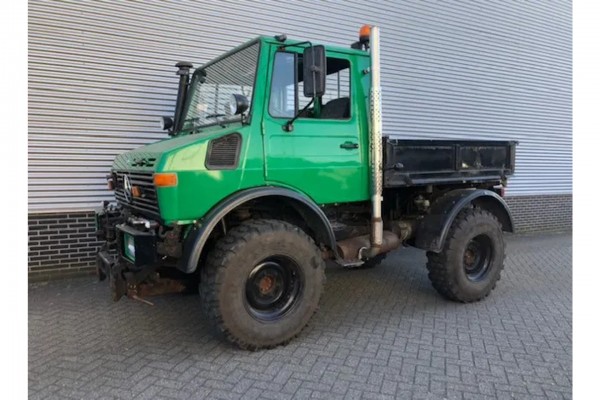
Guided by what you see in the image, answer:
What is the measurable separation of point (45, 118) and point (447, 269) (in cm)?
527

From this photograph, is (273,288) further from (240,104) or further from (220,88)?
(220,88)

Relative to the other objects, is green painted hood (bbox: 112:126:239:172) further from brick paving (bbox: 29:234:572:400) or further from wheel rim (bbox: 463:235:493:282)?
wheel rim (bbox: 463:235:493:282)

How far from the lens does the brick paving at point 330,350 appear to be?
318 cm

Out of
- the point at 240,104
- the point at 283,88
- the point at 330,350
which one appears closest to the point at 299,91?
the point at 283,88

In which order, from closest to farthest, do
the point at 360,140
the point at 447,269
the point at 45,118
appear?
the point at 360,140 → the point at 447,269 → the point at 45,118

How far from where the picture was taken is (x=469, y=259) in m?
5.20

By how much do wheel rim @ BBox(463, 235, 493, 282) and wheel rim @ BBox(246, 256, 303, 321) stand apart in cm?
231

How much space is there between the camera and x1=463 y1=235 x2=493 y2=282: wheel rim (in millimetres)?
5152

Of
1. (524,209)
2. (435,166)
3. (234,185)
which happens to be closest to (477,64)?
(524,209)

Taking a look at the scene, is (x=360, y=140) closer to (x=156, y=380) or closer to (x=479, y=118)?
(x=156, y=380)

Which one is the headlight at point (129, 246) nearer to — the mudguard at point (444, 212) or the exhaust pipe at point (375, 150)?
the exhaust pipe at point (375, 150)

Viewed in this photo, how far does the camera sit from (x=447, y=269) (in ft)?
15.6

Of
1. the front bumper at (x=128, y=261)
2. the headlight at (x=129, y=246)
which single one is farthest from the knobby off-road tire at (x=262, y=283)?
the headlight at (x=129, y=246)

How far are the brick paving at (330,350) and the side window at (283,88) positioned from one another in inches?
82.3
